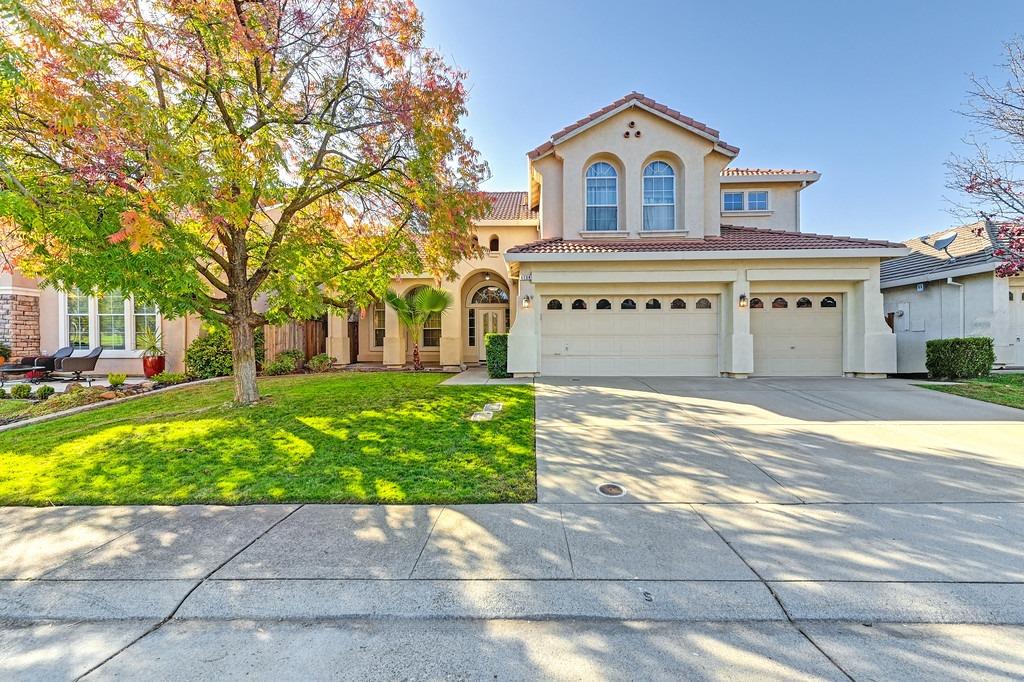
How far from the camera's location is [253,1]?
22.3ft

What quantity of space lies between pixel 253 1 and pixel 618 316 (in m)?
10.3

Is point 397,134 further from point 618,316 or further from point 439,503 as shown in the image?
point 618,316

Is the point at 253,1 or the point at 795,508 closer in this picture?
the point at 795,508

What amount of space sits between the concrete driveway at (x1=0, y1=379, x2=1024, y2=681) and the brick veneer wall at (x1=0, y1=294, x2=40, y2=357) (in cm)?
1549

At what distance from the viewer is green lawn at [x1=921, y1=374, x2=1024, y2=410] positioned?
8836 mm

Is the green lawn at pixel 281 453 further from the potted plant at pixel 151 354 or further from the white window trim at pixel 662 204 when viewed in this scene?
the white window trim at pixel 662 204

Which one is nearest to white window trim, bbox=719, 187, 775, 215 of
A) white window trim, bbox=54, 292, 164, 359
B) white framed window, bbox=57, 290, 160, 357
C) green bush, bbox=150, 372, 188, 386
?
A: green bush, bbox=150, 372, 188, 386

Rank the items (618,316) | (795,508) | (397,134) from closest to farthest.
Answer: (795,508) < (397,134) < (618,316)

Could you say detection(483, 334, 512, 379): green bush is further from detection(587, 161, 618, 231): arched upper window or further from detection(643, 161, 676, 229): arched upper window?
detection(643, 161, 676, 229): arched upper window

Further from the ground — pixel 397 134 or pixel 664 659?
pixel 397 134

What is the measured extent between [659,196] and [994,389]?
30.2ft

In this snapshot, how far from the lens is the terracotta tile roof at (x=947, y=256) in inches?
517

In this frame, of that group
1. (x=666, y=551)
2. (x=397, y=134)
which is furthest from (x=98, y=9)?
(x=666, y=551)

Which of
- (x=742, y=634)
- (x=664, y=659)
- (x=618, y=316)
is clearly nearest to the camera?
(x=664, y=659)
